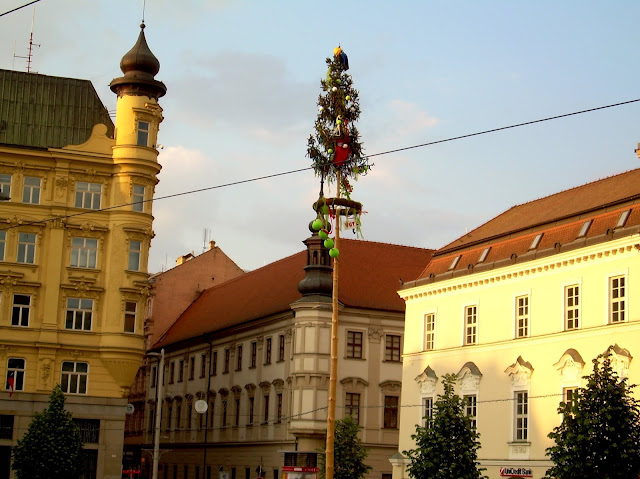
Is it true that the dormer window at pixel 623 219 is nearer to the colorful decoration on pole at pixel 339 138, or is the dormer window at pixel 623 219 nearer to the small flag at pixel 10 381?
the colorful decoration on pole at pixel 339 138

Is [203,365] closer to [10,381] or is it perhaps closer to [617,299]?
[10,381]

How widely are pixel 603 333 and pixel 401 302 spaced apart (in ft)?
86.3

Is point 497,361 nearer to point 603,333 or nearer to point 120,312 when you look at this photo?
point 603,333

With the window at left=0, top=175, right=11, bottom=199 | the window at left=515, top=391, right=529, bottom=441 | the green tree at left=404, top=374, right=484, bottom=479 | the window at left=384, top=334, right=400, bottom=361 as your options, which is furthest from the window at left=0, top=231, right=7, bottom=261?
the window at left=515, top=391, right=529, bottom=441

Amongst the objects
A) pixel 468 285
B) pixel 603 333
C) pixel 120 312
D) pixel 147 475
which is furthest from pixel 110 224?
pixel 147 475

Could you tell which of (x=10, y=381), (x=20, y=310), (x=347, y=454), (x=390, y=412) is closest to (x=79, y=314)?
(x=20, y=310)

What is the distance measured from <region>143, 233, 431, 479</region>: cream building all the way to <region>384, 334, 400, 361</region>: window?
6 centimetres

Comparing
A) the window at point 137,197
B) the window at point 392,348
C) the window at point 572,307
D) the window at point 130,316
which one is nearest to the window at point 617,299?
the window at point 572,307

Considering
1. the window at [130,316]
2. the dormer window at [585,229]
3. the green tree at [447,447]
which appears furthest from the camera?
the window at [130,316]

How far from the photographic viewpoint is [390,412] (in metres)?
62.6

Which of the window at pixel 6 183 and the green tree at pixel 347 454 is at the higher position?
the window at pixel 6 183

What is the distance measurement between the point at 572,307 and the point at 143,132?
26234 mm

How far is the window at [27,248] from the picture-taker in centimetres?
5534

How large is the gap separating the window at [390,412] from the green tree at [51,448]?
1955cm
